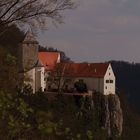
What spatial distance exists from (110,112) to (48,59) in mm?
8093

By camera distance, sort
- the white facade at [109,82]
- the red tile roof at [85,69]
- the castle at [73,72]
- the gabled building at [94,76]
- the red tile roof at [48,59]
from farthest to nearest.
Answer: the red tile roof at [85,69] → the red tile roof at [48,59] → the gabled building at [94,76] → the white facade at [109,82] → the castle at [73,72]

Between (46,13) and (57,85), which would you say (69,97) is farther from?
(46,13)

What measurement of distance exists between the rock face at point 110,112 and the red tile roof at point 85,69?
10.8 feet

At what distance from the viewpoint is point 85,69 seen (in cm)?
6262

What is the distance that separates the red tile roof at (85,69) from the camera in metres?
60.0

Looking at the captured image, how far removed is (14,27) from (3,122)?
1705 millimetres

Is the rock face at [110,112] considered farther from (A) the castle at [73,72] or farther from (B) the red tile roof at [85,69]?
A: (B) the red tile roof at [85,69]

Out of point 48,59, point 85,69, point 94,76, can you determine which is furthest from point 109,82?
point 48,59

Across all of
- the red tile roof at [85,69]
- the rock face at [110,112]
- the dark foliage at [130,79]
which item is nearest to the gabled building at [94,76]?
the red tile roof at [85,69]

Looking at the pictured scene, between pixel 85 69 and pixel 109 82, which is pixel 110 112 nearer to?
pixel 109 82

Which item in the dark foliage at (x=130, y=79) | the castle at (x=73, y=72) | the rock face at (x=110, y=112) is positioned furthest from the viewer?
the dark foliage at (x=130, y=79)

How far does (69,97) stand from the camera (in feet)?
177

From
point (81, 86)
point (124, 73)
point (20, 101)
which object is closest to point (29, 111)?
point (20, 101)

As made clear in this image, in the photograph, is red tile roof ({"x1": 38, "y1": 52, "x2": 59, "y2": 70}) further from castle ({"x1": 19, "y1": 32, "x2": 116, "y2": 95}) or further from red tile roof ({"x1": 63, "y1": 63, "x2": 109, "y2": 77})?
red tile roof ({"x1": 63, "y1": 63, "x2": 109, "y2": 77})
